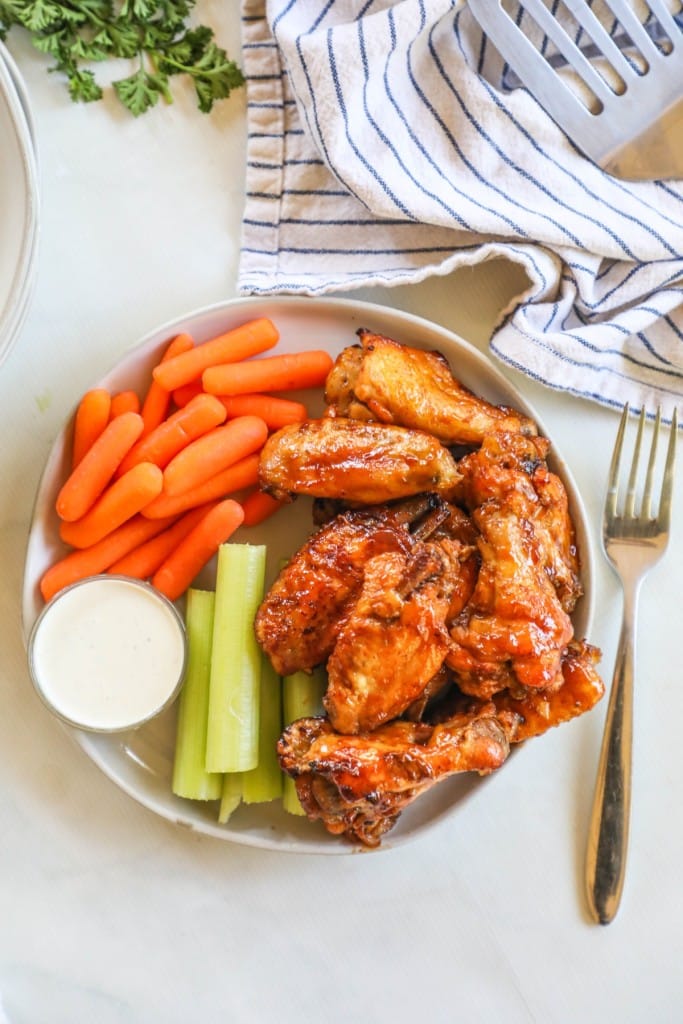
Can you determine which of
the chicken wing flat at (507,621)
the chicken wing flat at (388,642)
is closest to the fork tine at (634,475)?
the chicken wing flat at (507,621)

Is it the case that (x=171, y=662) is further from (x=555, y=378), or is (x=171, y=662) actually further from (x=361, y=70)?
(x=361, y=70)

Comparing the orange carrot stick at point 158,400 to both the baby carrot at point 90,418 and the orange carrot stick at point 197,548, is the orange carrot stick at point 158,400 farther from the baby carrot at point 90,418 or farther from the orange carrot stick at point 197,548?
the orange carrot stick at point 197,548

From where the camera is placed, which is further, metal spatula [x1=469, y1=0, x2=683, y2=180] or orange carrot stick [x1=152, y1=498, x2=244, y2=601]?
orange carrot stick [x1=152, y1=498, x2=244, y2=601]

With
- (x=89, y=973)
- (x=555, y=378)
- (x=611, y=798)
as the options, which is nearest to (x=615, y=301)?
(x=555, y=378)

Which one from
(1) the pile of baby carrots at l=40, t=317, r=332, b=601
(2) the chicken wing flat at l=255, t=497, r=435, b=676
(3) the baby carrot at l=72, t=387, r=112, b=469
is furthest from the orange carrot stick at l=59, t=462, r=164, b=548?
(2) the chicken wing flat at l=255, t=497, r=435, b=676

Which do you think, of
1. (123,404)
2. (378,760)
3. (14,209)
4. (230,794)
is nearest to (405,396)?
(123,404)

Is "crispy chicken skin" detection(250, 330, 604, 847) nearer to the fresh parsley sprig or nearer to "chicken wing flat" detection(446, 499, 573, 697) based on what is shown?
"chicken wing flat" detection(446, 499, 573, 697)
